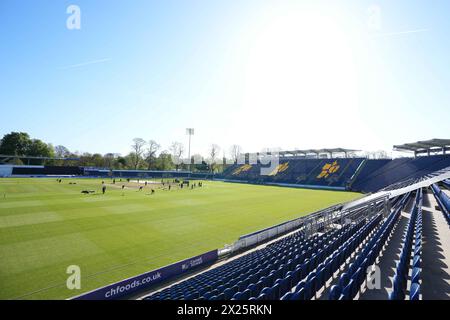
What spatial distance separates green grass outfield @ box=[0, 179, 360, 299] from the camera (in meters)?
10.4

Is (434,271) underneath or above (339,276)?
above

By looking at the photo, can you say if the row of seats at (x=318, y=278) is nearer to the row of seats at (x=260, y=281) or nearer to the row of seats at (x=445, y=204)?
the row of seats at (x=260, y=281)

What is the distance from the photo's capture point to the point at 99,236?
15695 mm

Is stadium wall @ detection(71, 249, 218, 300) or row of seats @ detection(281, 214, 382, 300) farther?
stadium wall @ detection(71, 249, 218, 300)

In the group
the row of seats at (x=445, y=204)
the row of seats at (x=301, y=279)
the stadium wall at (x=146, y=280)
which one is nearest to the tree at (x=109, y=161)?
the stadium wall at (x=146, y=280)

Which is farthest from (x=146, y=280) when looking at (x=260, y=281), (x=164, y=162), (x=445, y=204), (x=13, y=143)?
(x=164, y=162)

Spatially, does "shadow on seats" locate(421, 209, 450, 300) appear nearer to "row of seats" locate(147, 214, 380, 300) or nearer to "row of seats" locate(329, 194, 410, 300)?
"row of seats" locate(329, 194, 410, 300)

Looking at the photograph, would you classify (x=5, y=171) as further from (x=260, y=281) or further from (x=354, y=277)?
(x=354, y=277)

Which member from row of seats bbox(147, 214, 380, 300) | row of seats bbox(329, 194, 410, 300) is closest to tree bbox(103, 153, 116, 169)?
row of seats bbox(147, 214, 380, 300)
